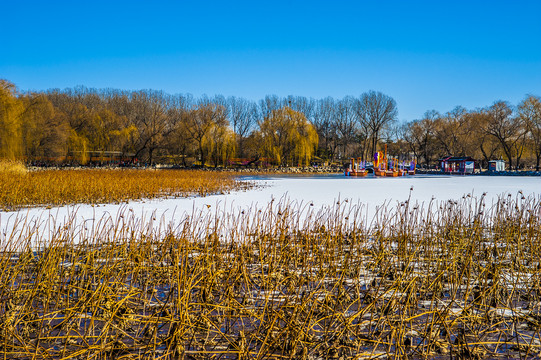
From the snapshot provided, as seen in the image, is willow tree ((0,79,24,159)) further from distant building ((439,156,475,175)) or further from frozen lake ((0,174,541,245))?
distant building ((439,156,475,175))

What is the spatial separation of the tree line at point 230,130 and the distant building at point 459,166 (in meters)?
5.22

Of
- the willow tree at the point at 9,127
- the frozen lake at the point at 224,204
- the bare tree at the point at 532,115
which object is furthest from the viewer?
the bare tree at the point at 532,115

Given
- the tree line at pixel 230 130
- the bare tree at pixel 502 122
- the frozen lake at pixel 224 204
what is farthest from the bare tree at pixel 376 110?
the frozen lake at pixel 224 204

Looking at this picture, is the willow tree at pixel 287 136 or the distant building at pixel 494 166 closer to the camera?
the distant building at pixel 494 166

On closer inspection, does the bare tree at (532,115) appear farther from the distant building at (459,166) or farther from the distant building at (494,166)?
the distant building at (459,166)

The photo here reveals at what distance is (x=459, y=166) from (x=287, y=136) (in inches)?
800

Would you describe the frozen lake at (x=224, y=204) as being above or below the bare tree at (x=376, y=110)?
below

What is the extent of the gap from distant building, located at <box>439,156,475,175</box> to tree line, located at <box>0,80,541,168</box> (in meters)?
5.22

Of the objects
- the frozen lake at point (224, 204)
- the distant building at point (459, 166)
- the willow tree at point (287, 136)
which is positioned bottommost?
the frozen lake at point (224, 204)

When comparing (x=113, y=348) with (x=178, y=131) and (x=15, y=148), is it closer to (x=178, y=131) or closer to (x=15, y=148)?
(x=15, y=148)

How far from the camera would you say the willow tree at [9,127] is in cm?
2914

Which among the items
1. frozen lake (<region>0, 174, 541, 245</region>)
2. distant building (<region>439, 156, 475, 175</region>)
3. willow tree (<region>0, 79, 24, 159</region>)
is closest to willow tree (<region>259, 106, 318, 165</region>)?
distant building (<region>439, 156, 475, 175</region>)

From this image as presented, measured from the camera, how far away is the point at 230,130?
4888 cm

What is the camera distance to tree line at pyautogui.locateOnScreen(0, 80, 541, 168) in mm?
38812
